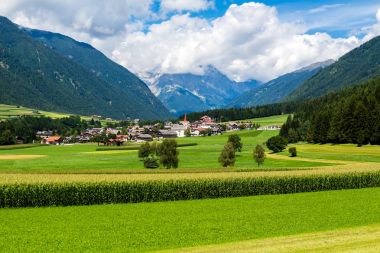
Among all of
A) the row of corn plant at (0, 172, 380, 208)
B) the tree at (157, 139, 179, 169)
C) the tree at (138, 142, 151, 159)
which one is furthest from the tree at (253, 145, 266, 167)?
the row of corn plant at (0, 172, 380, 208)

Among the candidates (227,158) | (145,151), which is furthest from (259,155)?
(145,151)

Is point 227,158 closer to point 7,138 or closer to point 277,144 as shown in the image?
point 277,144

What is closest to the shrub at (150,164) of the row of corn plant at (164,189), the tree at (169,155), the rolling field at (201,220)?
the tree at (169,155)

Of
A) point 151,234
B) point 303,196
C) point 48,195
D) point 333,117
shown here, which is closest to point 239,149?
point 333,117

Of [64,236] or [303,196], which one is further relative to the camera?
[303,196]

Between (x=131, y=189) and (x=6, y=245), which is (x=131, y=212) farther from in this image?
(x=6, y=245)

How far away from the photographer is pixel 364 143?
121812 mm

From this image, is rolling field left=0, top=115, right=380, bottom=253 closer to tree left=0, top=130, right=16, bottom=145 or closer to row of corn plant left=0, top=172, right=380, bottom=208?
row of corn plant left=0, top=172, right=380, bottom=208

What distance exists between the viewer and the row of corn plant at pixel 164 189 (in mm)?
46906

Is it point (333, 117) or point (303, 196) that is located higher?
point (333, 117)

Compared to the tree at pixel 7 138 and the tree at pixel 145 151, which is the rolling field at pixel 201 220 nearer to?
the tree at pixel 145 151

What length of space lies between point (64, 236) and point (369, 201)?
108ft

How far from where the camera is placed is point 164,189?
52.3 metres

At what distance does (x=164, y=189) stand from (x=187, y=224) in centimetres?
1714
